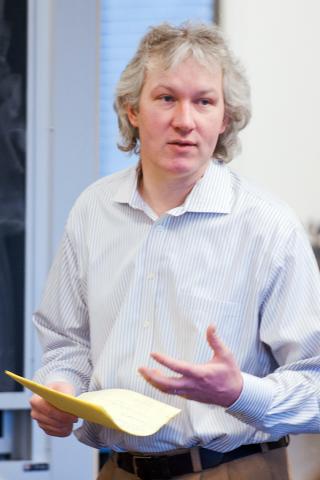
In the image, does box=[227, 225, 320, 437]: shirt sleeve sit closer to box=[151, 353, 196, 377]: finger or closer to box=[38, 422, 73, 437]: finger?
box=[151, 353, 196, 377]: finger

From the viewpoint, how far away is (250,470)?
1.90 meters

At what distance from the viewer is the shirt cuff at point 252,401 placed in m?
1.72

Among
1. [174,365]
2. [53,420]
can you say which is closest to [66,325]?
[53,420]

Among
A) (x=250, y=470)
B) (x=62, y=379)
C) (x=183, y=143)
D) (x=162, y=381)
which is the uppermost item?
(x=183, y=143)

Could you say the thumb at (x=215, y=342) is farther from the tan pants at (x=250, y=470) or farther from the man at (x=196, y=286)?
the tan pants at (x=250, y=470)

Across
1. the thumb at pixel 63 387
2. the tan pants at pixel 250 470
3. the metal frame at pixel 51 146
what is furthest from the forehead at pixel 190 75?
the metal frame at pixel 51 146

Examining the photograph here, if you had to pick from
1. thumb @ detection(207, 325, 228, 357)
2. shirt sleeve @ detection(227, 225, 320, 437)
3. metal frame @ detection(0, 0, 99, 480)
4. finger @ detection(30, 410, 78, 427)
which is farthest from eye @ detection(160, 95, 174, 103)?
metal frame @ detection(0, 0, 99, 480)

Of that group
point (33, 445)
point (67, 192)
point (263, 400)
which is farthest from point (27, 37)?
point (263, 400)

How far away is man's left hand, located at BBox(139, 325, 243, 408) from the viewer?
159cm

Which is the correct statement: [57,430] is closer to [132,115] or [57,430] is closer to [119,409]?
[119,409]

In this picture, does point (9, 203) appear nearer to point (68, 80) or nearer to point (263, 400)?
point (68, 80)

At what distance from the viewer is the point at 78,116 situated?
11.5 feet

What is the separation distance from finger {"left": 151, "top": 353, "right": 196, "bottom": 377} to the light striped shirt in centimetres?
17

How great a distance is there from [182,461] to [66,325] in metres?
0.45
